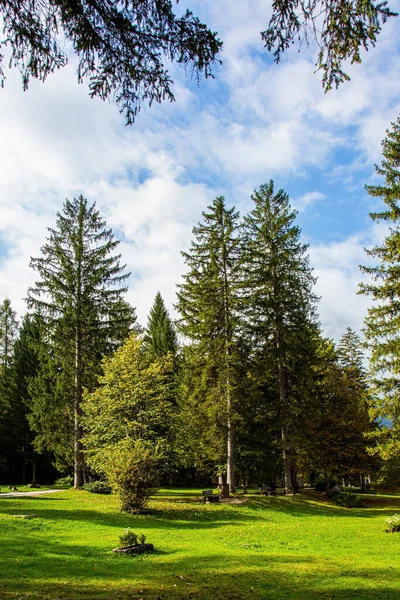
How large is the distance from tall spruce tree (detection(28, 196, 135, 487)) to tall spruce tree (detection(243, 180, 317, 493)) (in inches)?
342

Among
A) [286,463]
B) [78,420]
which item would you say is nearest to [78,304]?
[78,420]

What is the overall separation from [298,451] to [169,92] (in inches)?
863

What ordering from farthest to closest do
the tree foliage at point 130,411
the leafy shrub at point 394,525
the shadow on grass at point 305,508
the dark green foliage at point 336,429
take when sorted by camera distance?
the dark green foliage at point 336,429 → the tree foliage at point 130,411 → the shadow on grass at point 305,508 → the leafy shrub at point 394,525

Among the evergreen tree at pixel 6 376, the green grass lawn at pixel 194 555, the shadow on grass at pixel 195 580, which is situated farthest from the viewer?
the evergreen tree at pixel 6 376

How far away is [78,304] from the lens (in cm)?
2700

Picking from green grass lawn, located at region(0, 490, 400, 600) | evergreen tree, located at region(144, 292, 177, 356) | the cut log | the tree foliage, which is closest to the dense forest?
the tree foliage

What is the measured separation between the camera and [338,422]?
27.9m

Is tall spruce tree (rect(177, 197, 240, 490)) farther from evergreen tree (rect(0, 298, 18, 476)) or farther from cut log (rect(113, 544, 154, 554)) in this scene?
evergreen tree (rect(0, 298, 18, 476))

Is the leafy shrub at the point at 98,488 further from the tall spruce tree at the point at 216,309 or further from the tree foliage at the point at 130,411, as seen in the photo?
the tall spruce tree at the point at 216,309

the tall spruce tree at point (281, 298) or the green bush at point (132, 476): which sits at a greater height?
the tall spruce tree at point (281, 298)

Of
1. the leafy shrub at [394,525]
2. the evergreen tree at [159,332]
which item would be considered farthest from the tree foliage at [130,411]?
the evergreen tree at [159,332]

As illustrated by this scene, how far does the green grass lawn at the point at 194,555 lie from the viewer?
6.61 meters

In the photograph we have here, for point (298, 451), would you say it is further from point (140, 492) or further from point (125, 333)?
point (125, 333)

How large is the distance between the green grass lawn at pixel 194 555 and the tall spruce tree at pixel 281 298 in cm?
809
